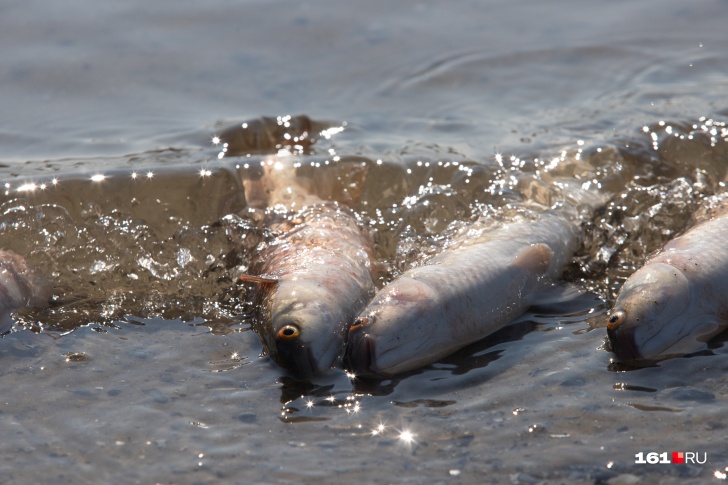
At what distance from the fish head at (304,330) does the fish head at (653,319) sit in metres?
1.40

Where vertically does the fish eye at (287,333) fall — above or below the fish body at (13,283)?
below

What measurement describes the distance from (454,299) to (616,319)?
0.84 metres

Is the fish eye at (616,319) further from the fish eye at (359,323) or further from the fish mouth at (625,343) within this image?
the fish eye at (359,323)

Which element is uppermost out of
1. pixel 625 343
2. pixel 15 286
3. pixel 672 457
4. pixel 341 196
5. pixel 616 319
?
pixel 341 196

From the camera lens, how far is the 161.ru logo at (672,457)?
3.51m

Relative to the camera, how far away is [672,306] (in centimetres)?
439

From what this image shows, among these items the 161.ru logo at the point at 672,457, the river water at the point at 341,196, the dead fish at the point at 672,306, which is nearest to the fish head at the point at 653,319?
the dead fish at the point at 672,306

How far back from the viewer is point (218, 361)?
4598 mm

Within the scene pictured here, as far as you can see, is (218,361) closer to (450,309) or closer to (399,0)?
(450,309)

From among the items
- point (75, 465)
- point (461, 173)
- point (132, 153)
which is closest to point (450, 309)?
point (75, 465)

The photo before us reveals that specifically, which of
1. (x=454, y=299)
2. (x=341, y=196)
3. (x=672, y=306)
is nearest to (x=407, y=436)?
(x=454, y=299)

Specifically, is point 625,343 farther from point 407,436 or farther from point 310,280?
point 310,280

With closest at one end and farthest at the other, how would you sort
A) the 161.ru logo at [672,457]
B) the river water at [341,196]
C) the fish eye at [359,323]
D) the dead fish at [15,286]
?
the 161.ru logo at [672,457], the river water at [341,196], the fish eye at [359,323], the dead fish at [15,286]

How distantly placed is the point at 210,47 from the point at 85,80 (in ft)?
4.81
